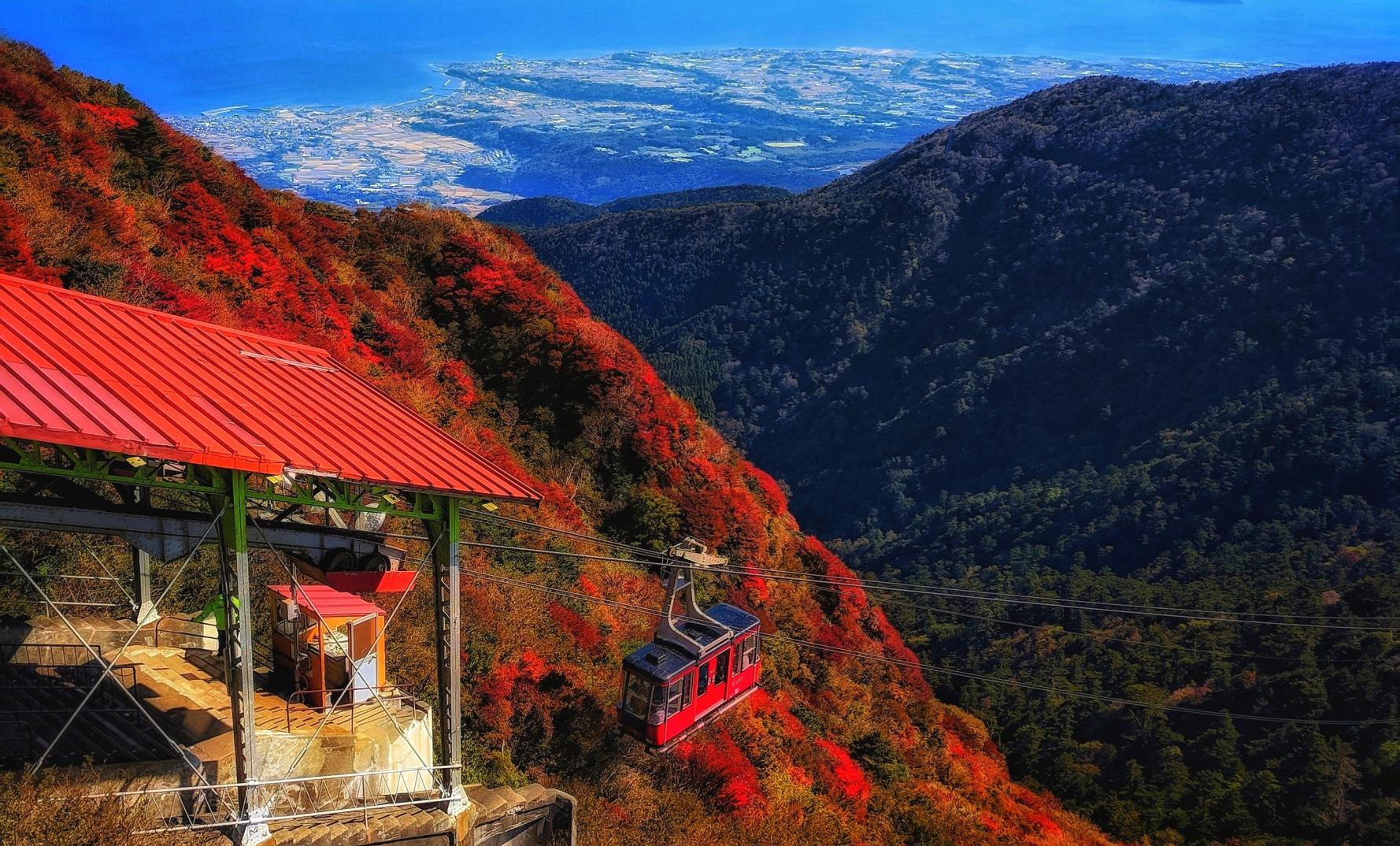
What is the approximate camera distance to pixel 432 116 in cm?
18238

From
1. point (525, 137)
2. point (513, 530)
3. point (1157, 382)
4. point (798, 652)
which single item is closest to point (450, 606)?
point (513, 530)

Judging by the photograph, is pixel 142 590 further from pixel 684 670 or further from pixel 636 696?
pixel 684 670

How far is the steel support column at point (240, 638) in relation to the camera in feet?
27.1

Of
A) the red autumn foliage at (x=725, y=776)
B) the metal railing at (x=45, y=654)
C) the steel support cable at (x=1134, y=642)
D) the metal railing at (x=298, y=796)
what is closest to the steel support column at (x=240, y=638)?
the metal railing at (x=298, y=796)

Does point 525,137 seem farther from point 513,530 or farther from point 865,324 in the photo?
point 513,530

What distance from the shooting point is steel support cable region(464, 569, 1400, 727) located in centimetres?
1899

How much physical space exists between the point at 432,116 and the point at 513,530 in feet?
585

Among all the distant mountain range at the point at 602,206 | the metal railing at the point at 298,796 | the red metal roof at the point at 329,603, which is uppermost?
the distant mountain range at the point at 602,206

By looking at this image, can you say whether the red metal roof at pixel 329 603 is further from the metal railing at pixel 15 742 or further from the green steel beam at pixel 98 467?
the green steel beam at pixel 98 467

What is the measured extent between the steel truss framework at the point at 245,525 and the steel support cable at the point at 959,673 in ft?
23.8

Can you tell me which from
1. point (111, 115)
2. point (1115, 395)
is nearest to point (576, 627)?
point (111, 115)

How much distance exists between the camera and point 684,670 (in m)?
15.3

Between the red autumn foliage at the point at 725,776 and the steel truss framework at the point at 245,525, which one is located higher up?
the steel truss framework at the point at 245,525

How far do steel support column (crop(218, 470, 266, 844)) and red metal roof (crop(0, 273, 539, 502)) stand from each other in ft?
1.87
